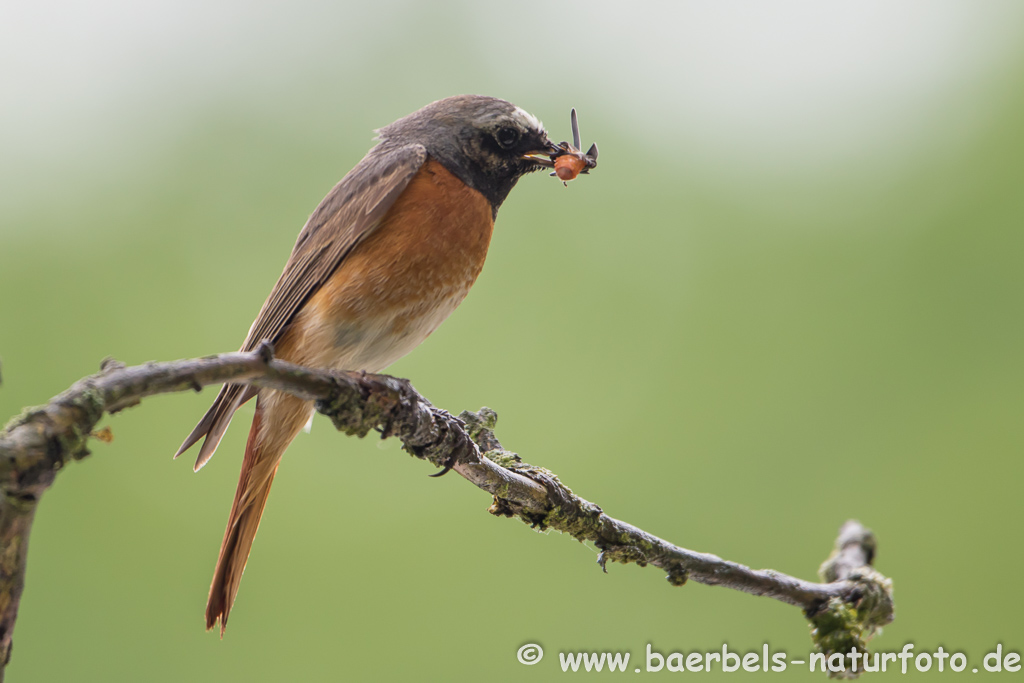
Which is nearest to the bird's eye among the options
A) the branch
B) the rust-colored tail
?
the branch

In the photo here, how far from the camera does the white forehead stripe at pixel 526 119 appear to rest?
333 centimetres

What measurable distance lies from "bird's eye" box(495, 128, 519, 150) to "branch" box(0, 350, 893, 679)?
1245 mm

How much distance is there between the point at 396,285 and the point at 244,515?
107 cm

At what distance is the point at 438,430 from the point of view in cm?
224

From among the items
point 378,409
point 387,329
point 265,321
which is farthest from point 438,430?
point 265,321

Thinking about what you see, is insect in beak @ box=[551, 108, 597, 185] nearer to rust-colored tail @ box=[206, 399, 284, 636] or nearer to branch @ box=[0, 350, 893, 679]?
branch @ box=[0, 350, 893, 679]

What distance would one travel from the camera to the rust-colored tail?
2.78m

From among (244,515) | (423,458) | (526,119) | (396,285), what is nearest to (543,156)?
(526,119)

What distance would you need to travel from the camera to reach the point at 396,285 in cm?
284

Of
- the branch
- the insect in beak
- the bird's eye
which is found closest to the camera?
the branch

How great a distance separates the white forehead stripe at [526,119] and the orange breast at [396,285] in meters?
0.46

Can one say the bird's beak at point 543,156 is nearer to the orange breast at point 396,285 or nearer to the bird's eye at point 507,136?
the bird's eye at point 507,136

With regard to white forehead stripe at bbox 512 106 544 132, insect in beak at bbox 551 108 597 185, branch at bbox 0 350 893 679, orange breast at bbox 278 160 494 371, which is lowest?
branch at bbox 0 350 893 679

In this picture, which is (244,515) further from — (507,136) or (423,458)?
(507,136)
